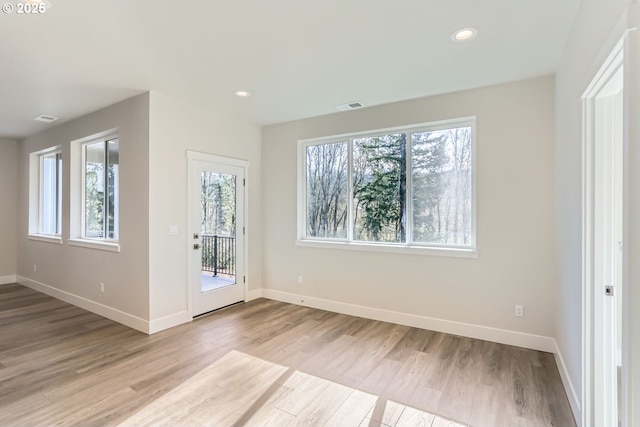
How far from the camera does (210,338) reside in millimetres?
3434

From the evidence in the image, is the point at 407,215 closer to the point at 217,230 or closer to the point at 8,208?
the point at 217,230

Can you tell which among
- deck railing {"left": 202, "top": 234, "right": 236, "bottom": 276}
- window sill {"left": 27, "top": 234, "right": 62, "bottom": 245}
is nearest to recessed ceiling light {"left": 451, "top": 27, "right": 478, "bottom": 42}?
deck railing {"left": 202, "top": 234, "right": 236, "bottom": 276}

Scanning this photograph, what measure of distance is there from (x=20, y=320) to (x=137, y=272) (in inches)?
72.4

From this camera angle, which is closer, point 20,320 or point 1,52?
point 1,52

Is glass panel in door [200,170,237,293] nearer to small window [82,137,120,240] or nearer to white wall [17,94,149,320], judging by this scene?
white wall [17,94,149,320]

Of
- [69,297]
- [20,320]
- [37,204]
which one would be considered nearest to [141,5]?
[20,320]

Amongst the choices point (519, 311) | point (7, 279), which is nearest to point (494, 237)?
point (519, 311)

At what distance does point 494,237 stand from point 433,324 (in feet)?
4.01

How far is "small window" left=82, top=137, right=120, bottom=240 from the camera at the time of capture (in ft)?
14.3

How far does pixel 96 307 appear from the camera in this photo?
13.8 ft

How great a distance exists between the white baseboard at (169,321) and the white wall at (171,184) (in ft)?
0.06

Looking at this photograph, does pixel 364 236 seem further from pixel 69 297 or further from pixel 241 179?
pixel 69 297

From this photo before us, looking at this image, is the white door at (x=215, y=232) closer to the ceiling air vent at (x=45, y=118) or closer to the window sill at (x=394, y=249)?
the window sill at (x=394, y=249)

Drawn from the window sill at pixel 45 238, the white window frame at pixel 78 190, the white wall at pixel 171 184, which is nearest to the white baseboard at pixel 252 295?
the white wall at pixel 171 184
